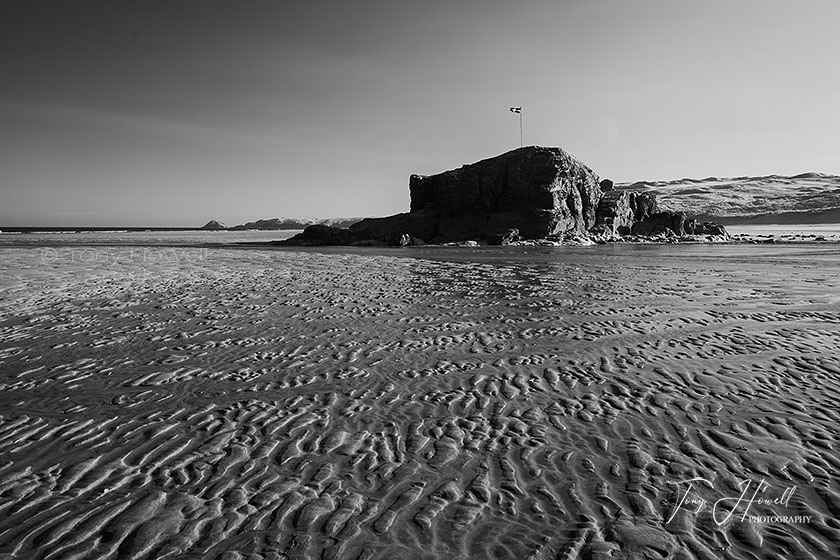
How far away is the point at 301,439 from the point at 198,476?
1255mm

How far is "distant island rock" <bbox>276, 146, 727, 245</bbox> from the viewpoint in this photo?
2657 inches

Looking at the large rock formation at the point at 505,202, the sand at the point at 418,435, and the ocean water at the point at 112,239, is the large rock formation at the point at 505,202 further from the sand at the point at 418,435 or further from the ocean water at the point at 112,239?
the sand at the point at 418,435

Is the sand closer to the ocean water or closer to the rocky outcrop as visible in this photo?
the ocean water

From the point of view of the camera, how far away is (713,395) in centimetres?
715

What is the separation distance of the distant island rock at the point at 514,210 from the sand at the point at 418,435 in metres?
54.1

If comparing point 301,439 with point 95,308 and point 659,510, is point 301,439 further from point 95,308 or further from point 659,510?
point 95,308

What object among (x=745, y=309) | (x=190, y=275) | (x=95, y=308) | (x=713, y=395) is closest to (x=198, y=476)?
(x=713, y=395)

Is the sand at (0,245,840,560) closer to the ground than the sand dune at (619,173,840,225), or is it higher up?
closer to the ground

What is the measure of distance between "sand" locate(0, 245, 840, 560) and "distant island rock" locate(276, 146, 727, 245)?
54.1m

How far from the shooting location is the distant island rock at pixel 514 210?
6750 centimetres

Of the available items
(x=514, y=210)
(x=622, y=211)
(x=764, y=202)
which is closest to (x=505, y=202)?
(x=514, y=210)
